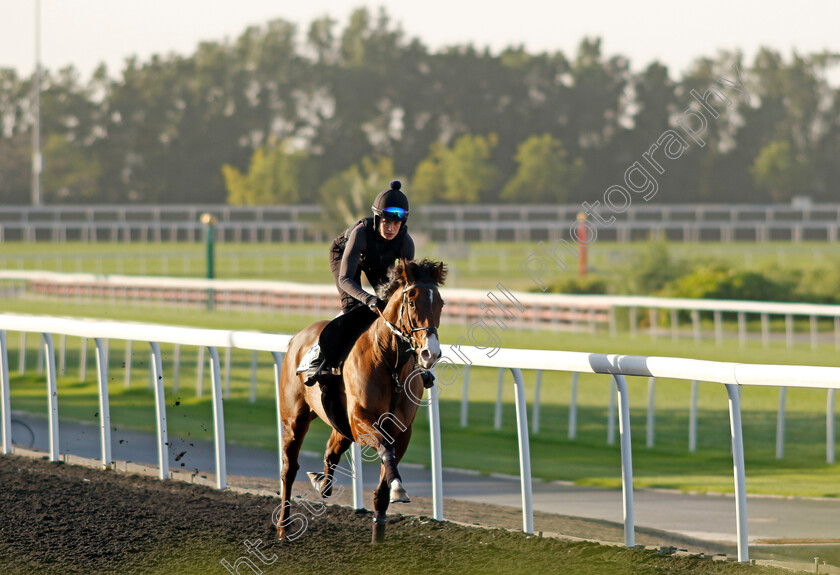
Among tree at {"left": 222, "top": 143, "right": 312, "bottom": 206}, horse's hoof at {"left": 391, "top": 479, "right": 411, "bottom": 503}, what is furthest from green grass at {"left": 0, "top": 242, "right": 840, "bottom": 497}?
tree at {"left": 222, "top": 143, "right": 312, "bottom": 206}

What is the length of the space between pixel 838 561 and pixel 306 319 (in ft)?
58.2

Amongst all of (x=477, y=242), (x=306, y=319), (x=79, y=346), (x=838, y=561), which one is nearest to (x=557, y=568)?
A: (x=838, y=561)

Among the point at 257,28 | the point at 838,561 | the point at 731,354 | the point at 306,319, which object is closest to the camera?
the point at 838,561

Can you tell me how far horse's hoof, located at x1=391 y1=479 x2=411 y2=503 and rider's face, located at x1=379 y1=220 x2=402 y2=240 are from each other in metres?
0.98

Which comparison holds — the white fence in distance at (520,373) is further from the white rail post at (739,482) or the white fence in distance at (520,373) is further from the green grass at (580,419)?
the green grass at (580,419)

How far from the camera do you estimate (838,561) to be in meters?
5.83

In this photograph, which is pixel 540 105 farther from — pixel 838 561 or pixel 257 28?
pixel 838 561

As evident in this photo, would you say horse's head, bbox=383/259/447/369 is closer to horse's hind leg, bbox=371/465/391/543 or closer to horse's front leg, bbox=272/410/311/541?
horse's hind leg, bbox=371/465/391/543

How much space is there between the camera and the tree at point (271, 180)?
6334 centimetres

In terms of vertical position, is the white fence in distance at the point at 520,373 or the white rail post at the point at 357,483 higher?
the white fence in distance at the point at 520,373

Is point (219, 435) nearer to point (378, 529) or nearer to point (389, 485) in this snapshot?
point (378, 529)

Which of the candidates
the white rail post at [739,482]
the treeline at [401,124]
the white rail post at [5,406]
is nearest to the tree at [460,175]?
the treeline at [401,124]

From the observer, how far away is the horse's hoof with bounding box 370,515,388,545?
5070mm

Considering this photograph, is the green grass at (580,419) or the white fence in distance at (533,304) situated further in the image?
the white fence in distance at (533,304)
